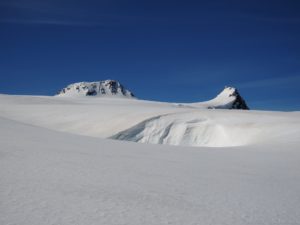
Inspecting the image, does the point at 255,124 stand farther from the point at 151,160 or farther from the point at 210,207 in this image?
the point at 210,207

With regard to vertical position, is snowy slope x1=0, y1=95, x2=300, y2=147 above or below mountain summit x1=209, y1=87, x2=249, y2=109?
below

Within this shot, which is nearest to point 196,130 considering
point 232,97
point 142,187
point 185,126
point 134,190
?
point 185,126

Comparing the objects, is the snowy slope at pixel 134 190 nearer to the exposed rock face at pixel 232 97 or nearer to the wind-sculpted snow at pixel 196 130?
the wind-sculpted snow at pixel 196 130

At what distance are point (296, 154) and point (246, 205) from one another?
21.9ft

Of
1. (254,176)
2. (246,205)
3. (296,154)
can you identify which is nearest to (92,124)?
(296,154)

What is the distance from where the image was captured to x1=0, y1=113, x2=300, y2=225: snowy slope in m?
3.29

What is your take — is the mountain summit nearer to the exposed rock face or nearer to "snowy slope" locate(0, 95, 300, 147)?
the exposed rock face

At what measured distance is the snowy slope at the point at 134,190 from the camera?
329 centimetres

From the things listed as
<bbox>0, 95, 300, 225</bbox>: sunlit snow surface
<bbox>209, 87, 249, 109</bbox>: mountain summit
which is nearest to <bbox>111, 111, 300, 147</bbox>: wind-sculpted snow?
<bbox>0, 95, 300, 225</bbox>: sunlit snow surface

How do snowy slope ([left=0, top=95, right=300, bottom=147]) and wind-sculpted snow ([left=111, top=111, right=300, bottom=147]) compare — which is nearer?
snowy slope ([left=0, top=95, right=300, bottom=147])

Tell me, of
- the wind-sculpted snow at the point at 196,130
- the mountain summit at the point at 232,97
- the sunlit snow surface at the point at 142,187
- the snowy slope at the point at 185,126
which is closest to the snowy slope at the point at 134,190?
the sunlit snow surface at the point at 142,187

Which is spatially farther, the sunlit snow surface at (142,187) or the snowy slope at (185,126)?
the snowy slope at (185,126)

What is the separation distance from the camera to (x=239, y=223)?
3430 millimetres

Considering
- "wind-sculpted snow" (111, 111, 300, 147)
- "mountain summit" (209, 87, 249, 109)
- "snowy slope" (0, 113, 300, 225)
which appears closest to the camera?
"snowy slope" (0, 113, 300, 225)
